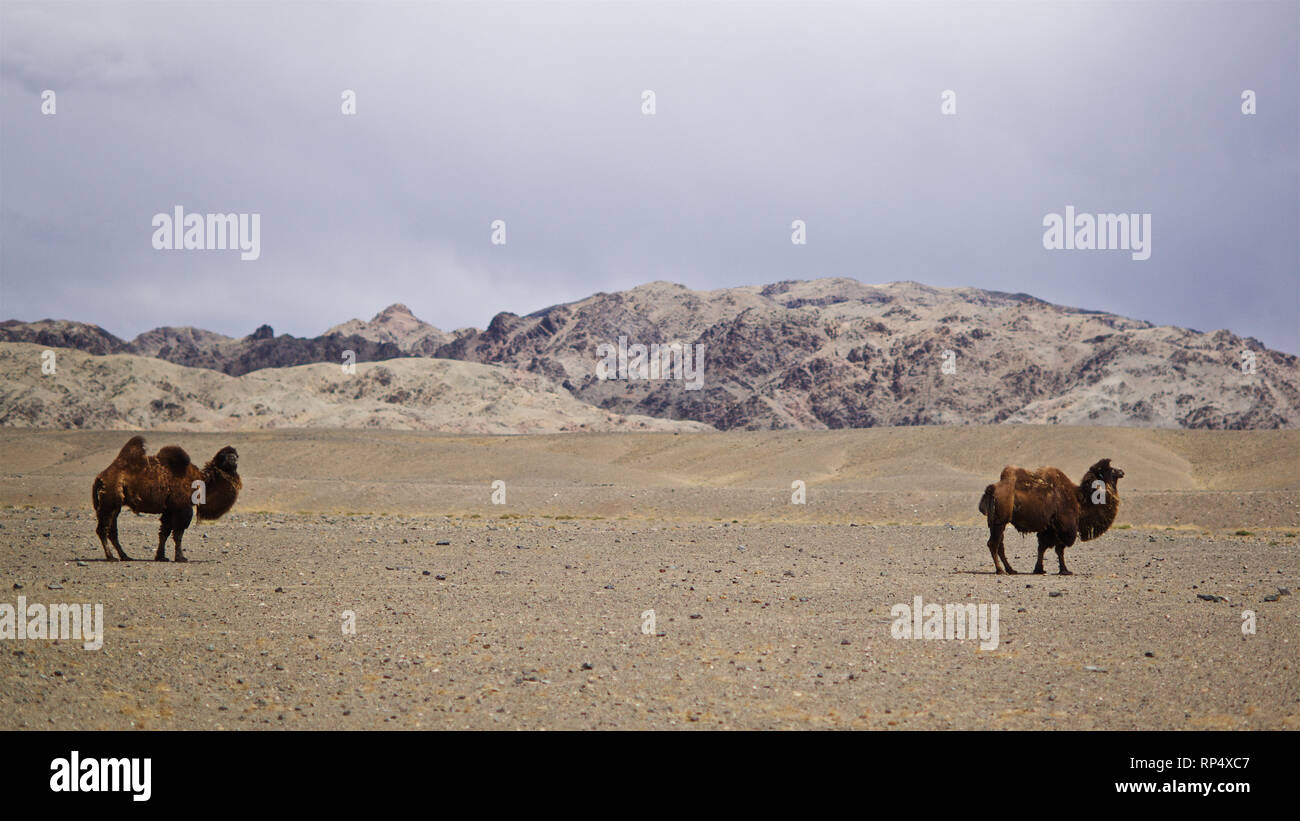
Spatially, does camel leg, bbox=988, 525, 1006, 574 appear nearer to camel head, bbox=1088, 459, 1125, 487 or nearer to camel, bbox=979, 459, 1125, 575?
camel, bbox=979, 459, 1125, 575

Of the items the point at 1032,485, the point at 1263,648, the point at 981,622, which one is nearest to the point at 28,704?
the point at 981,622

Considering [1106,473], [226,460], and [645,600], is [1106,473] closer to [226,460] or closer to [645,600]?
[645,600]

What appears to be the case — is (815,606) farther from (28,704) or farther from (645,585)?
(28,704)

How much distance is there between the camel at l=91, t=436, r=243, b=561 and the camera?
16.8 m

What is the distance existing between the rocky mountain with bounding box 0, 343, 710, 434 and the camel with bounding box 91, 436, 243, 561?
102 meters

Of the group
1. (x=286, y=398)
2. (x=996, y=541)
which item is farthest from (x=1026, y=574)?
(x=286, y=398)

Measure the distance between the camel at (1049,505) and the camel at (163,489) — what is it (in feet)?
46.2

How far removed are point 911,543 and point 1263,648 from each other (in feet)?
52.0

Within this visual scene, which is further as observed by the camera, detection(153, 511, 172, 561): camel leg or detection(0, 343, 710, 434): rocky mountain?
detection(0, 343, 710, 434): rocky mountain

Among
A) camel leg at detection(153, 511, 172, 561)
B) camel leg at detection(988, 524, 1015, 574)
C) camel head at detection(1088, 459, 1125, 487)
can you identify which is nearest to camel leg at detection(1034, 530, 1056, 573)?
camel leg at detection(988, 524, 1015, 574)

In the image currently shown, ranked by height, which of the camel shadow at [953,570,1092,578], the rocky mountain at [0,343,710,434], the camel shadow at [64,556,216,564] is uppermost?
the rocky mountain at [0,343,710,434]

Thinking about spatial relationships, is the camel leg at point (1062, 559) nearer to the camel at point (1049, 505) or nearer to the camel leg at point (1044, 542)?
the camel at point (1049, 505)

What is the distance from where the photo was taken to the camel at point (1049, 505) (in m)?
18.0

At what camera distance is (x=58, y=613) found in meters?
12.0
